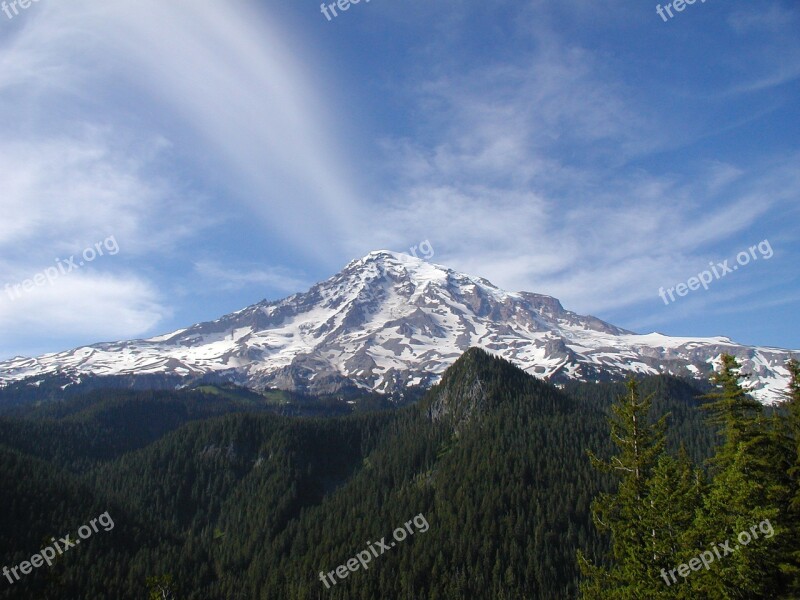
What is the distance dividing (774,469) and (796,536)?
4980 mm

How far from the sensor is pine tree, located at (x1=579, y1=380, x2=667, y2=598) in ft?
99.1

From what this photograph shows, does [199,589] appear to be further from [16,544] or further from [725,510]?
[725,510]

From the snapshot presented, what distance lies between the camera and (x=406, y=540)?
16138 centimetres

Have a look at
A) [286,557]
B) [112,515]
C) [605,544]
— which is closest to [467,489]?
[605,544]
